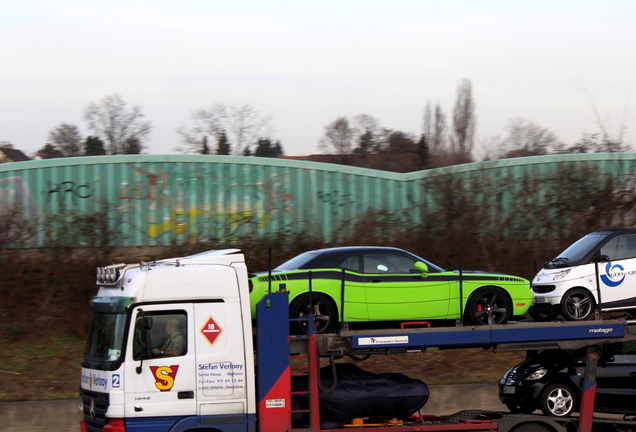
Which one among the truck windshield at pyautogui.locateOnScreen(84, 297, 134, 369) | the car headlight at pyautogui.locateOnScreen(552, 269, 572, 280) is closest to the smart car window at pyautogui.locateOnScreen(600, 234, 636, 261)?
the car headlight at pyautogui.locateOnScreen(552, 269, 572, 280)

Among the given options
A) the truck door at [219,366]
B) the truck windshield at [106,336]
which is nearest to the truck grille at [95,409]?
the truck windshield at [106,336]

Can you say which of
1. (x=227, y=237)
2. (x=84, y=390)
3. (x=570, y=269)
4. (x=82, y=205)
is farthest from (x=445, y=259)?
(x=84, y=390)

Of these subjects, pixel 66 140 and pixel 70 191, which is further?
pixel 66 140

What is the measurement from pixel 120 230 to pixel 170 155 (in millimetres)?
2516

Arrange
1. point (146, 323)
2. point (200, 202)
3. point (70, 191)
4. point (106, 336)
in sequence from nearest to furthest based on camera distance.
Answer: point (146, 323), point (106, 336), point (70, 191), point (200, 202)

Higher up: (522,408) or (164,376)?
(164,376)

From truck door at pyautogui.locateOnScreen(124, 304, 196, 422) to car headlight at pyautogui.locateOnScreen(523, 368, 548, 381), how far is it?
4.72 m

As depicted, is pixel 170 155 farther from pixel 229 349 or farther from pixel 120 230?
pixel 229 349

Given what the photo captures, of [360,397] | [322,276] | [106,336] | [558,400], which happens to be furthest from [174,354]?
[558,400]

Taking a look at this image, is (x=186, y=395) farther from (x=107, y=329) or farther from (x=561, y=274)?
(x=561, y=274)

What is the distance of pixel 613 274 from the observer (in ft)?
35.8

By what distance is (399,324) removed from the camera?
9.36m

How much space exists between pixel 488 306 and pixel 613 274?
2733 millimetres

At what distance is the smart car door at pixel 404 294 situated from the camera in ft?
30.5
